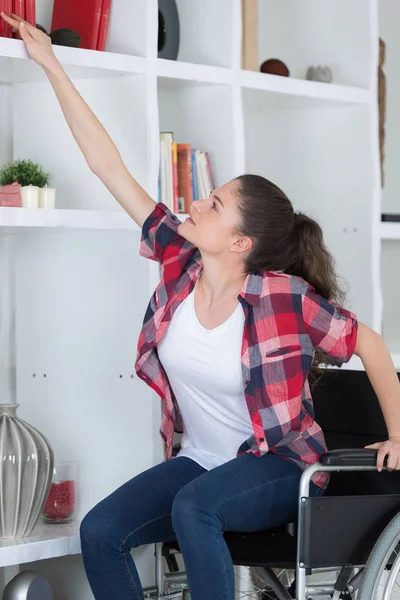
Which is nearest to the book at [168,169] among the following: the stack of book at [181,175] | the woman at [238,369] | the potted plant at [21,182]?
the stack of book at [181,175]

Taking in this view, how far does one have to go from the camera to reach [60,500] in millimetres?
2549

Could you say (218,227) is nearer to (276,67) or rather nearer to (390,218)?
(276,67)

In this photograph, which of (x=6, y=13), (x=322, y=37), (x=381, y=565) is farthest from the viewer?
(x=322, y=37)

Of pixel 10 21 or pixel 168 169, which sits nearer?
pixel 10 21

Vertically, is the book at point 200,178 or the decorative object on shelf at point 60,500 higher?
the book at point 200,178

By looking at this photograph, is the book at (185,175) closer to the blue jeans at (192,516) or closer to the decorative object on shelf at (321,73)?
Result: the decorative object on shelf at (321,73)

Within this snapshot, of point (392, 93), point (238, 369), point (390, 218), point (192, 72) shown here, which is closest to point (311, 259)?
point (238, 369)

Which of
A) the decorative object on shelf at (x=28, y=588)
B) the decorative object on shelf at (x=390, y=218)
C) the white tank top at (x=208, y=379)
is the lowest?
the decorative object on shelf at (x=28, y=588)

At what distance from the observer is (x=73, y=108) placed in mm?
2324

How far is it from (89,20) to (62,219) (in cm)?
56

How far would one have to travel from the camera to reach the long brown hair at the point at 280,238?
216 cm

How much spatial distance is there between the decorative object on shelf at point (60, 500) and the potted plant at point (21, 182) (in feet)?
2.33

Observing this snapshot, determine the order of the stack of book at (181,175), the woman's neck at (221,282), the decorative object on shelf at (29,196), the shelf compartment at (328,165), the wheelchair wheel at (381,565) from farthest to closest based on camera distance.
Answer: the shelf compartment at (328,165), the stack of book at (181,175), the decorative object on shelf at (29,196), the woman's neck at (221,282), the wheelchair wheel at (381,565)

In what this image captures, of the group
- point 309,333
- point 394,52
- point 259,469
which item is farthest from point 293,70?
point 259,469
